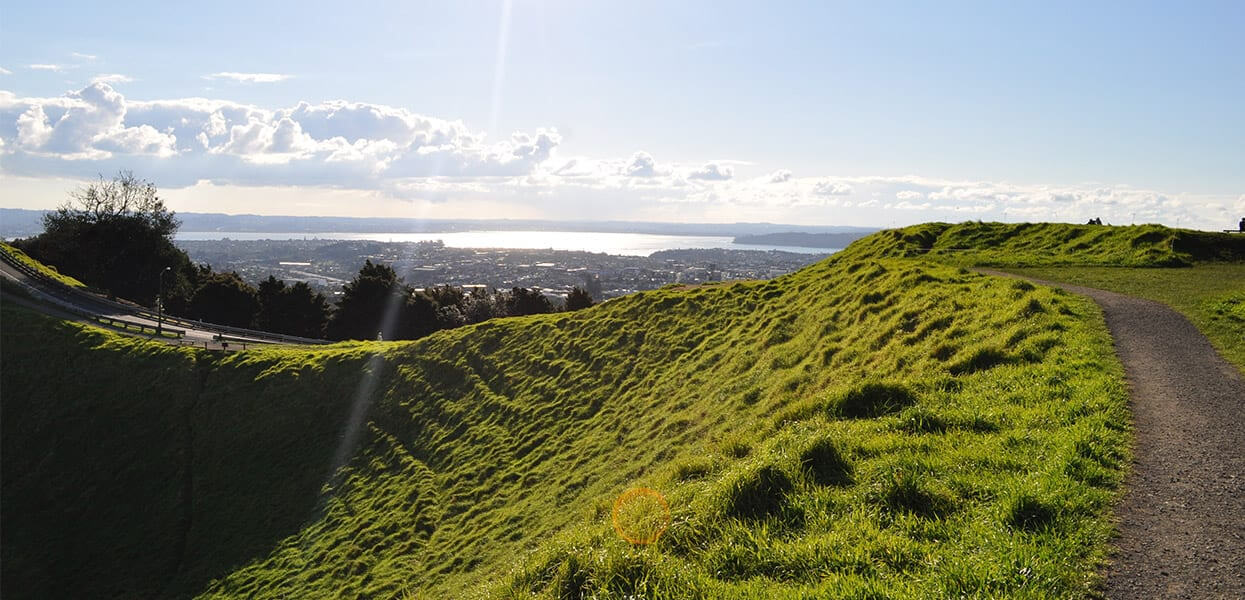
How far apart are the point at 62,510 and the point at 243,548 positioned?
13.9 metres

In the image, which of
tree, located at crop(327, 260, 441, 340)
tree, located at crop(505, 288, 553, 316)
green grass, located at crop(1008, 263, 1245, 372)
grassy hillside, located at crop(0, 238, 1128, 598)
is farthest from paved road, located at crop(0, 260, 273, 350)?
green grass, located at crop(1008, 263, 1245, 372)

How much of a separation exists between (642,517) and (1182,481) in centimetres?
672

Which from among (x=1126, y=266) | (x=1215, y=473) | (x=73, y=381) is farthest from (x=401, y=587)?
(x=73, y=381)

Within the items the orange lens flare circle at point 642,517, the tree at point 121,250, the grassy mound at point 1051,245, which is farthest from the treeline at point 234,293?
the orange lens flare circle at point 642,517

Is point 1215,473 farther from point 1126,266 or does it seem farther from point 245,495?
point 245,495

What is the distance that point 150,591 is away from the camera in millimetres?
24438

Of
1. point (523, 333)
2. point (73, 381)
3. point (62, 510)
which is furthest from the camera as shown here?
point (73, 381)

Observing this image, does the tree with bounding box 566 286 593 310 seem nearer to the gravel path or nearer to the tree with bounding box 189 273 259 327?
the tree with bounding box 189 273 259 327

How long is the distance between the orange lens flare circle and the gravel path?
4744mm

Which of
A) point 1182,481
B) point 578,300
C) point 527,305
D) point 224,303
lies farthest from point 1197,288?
point 224,303

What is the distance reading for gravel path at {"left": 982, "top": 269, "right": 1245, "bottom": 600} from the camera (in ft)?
18.7

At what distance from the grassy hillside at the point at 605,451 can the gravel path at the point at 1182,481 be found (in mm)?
339

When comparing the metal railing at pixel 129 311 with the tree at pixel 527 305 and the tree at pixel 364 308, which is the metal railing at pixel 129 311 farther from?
the tree at pixel 527 305

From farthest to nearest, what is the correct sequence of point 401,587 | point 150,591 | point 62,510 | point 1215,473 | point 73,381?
point 73,381
point 62,510
point 150,591
point 401,587
point 1215,473
